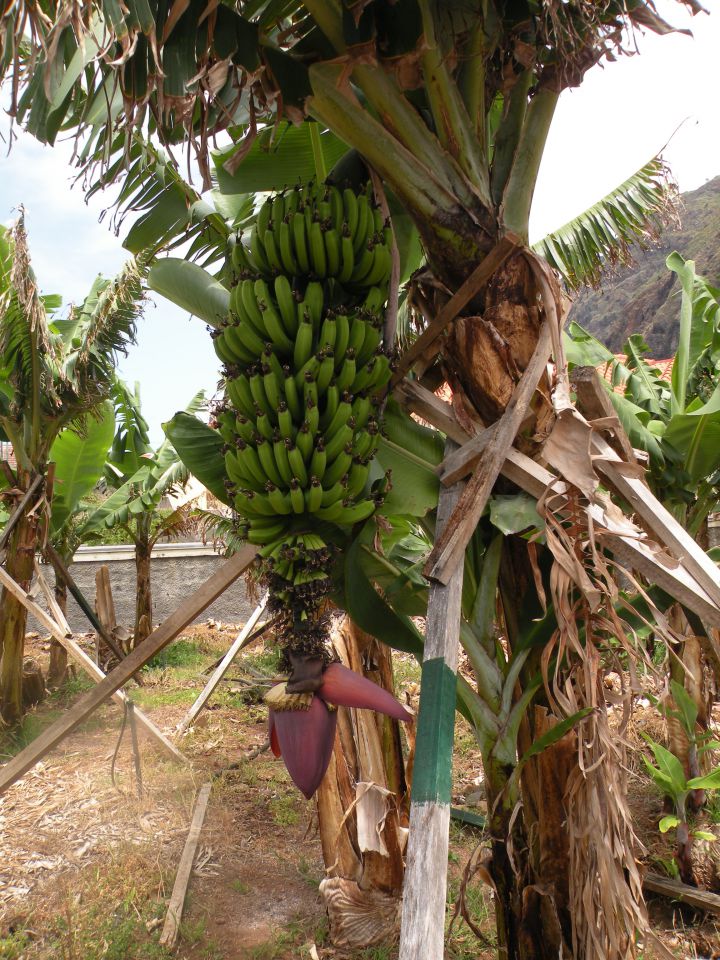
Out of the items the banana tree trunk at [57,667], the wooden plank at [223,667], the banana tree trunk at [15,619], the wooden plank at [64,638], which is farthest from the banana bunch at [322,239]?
the banana tree trunk at [57,667]

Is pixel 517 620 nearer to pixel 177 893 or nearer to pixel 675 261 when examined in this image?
pixel 177 893

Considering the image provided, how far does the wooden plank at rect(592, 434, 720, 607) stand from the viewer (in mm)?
1479

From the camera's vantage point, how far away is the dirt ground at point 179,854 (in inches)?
123

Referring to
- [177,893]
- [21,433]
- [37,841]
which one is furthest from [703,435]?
[21,433]

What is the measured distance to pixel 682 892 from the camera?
343cm

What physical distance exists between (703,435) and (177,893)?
3.48 meters

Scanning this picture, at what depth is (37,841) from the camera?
4.09 metres

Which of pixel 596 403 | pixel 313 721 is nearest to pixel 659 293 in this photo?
pixel 596 403

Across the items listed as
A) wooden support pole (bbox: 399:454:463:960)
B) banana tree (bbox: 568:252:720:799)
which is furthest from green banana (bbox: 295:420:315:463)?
banana tree (bbox: 568:252:720:799)

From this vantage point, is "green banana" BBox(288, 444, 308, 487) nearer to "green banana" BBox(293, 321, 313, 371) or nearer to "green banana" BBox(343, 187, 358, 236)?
"green banana" BBox(293, 321, 313, 371)

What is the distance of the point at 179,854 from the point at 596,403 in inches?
143

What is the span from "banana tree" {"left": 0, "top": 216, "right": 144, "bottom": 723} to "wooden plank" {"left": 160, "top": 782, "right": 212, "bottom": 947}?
2.18 meters

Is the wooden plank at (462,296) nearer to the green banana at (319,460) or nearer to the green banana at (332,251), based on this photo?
the green banana at (332,251)

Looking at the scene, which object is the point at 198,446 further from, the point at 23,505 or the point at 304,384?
the point at 23,505
